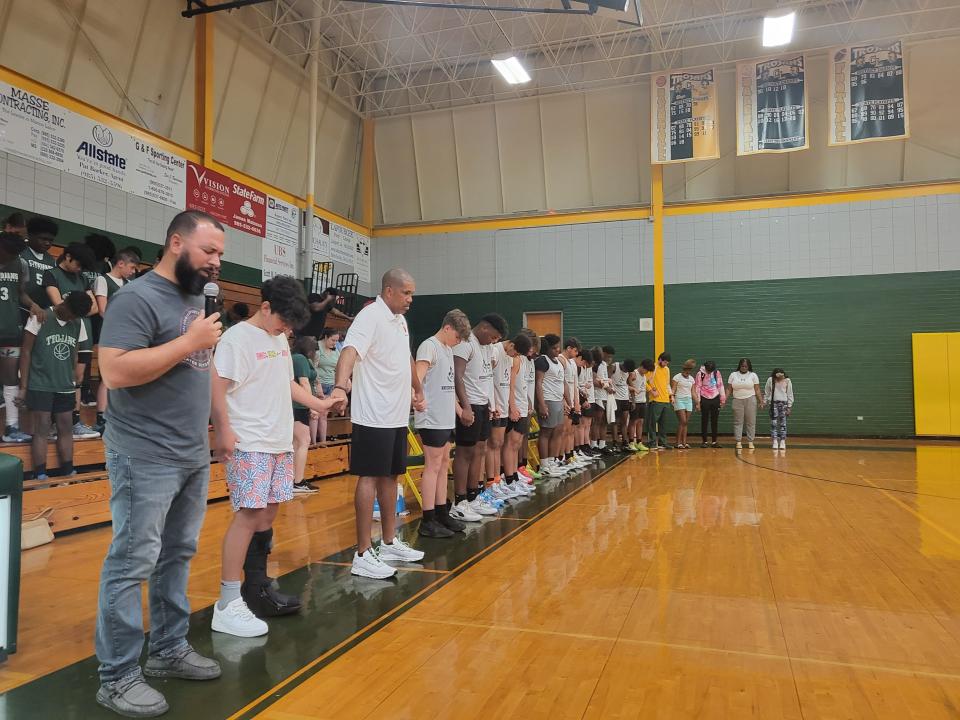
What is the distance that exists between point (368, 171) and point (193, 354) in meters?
14.1

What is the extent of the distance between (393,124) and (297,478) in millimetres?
11154

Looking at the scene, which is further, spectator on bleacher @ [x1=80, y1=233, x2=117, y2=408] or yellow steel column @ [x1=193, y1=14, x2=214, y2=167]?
yellow steel column @ [x1=193, y1=14, x2=214, y2=167]

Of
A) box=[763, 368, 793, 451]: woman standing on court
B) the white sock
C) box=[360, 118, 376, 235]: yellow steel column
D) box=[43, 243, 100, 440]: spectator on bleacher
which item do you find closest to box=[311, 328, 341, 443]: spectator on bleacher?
box=[43, 243, 100, 440]: spectator on bleacher

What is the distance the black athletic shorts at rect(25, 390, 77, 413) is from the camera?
4.89 metres

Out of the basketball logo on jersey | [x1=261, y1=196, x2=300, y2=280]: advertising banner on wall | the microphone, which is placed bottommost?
the basketball logo on jersey

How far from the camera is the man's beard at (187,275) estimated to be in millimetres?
2164

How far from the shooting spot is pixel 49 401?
4945mm

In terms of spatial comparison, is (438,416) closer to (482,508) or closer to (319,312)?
(482,508)

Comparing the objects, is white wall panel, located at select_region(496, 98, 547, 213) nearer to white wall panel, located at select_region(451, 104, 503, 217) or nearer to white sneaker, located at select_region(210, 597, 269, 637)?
white wall panel, located at select_region(451, 104, 503, 217)

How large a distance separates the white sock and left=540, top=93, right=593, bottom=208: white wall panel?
11292 millimetres

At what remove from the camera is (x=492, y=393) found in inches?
213

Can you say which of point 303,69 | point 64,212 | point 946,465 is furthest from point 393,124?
point 946,465

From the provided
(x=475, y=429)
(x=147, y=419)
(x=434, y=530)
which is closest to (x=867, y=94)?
(x=475, y=429)

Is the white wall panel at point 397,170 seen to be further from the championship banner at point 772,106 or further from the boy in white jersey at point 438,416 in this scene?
the boy in white jersey at point 438,416
